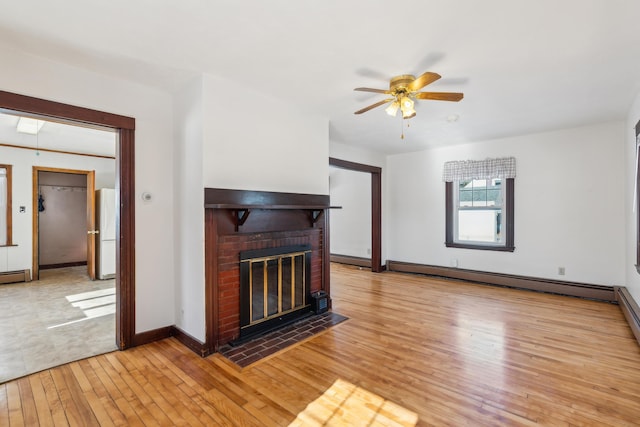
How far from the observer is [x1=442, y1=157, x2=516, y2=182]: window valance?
5.13 meters

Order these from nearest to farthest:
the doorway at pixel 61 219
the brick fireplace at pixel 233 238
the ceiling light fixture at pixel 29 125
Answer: the brick fireplace at pixel 233 238 < the ceiling light fixture at pixel 29 125 < the doorway at pixel 61 219

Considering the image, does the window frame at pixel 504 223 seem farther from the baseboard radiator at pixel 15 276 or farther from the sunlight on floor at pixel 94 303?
the baseboard radiator at pixel 15 276

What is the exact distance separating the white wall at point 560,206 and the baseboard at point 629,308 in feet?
0.91

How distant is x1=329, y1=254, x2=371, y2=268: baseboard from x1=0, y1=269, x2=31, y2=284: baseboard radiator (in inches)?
239

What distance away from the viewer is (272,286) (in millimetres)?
3379

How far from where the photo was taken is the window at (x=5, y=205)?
18.1 ft

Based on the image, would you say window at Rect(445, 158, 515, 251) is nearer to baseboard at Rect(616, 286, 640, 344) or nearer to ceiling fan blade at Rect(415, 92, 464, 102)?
baseboard at Rect(616, 286, 640, 344)

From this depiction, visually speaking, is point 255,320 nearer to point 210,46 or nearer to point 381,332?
point 381,332

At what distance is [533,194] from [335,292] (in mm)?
3595

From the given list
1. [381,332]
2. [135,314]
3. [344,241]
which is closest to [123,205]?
[135,314]

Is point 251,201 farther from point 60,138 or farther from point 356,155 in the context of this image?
point 60,138

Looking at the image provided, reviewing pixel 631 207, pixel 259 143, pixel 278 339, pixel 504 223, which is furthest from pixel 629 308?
pixel 259 143

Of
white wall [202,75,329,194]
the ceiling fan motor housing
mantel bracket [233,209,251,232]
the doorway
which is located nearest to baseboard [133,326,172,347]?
mantel bracket [233,209,251,232]

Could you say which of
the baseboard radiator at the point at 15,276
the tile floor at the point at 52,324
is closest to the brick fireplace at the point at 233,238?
the tile floor at the point at 52,324
